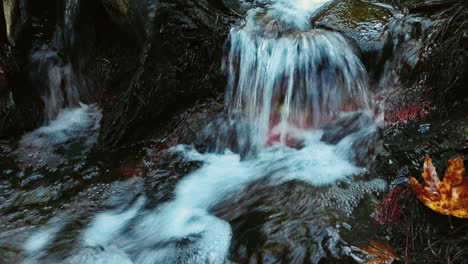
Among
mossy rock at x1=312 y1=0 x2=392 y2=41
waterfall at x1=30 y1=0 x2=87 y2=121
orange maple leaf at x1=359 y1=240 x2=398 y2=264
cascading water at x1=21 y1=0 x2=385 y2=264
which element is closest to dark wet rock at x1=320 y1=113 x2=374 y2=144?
cascading water at x1=21 y1=0 x2=385 y2=264

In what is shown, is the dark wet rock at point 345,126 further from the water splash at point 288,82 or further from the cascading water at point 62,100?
the cascading water at point 62,100

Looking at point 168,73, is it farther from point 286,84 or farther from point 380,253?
point 380,253

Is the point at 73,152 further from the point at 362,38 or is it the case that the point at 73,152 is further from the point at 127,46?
the point at 362,38

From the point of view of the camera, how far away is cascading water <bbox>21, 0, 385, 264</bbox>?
2916 millimetres

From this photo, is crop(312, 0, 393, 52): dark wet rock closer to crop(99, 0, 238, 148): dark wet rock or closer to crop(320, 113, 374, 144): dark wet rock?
crop(320, 113, 374, 144): dark wet rock

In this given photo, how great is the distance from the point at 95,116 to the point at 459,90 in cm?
418

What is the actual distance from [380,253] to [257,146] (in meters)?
2.19

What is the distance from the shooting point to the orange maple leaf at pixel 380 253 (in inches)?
85.2

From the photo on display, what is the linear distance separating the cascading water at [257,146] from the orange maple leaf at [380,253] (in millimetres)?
540

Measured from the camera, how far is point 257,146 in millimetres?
4223

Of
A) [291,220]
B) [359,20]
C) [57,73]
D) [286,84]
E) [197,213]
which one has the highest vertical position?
[359,20]

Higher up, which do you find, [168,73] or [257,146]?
[168,73]

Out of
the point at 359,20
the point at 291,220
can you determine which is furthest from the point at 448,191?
the point at 359,20

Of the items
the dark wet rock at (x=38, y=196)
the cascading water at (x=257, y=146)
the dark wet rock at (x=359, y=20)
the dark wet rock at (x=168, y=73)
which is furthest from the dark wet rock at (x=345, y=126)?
the dark wet rock at (x=38, y=196)
